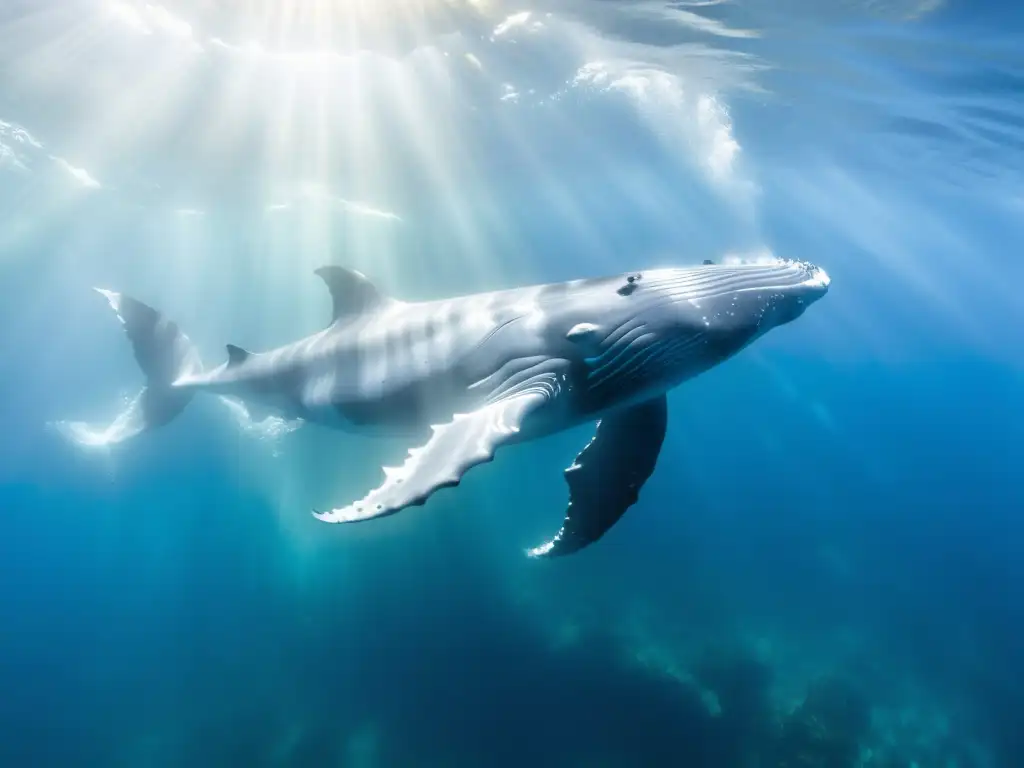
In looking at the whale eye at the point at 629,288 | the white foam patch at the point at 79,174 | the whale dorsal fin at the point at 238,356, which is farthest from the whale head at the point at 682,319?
the white foam patch at the point at 79,174

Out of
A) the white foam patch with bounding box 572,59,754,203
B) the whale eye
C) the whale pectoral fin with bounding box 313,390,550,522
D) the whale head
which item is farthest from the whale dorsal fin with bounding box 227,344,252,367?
the white foam patch with bounding box 572,59,754,203

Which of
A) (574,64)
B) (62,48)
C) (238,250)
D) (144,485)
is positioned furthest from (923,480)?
(238,250)

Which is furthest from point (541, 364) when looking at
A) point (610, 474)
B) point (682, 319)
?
point (610, 474)

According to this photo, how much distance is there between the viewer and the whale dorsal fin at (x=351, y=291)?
8.70m

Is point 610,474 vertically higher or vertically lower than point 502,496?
higher

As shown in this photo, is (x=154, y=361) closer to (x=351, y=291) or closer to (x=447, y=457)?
(x=351, y=291)

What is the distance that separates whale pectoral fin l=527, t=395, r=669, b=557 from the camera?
7195 millimetres

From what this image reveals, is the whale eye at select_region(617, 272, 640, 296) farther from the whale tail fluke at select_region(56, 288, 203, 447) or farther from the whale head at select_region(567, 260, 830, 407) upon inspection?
the whale tail fluke at select_region(56, 288, 203, 447)

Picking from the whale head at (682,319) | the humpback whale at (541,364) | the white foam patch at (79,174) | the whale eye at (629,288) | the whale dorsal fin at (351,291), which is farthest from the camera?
the white foam patch at (79,174)

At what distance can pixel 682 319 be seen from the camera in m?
5.53

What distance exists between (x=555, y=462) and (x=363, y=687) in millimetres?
16193

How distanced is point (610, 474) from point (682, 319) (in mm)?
2588

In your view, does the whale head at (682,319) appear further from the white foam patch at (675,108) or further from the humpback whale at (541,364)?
the white foam patch at (675,108)

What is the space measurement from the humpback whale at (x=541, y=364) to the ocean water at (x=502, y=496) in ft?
8.01
